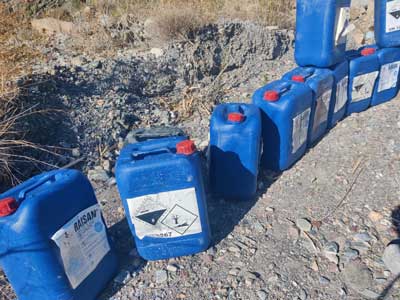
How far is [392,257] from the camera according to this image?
1.63 metres

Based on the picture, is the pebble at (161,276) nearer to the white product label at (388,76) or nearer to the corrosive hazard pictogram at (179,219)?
the corrosive hazard pictogram at (179,219)

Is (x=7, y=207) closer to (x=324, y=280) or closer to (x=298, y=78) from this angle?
(x=324, y=280)

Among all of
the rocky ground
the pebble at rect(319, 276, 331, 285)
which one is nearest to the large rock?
the rocky ground

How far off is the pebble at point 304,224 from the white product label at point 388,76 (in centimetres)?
167

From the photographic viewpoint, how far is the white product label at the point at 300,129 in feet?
7.25

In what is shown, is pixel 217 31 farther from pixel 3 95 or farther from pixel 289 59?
pixel 3 95

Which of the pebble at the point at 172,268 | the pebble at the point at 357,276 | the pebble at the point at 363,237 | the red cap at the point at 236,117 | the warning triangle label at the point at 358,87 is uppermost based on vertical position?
the red cap at the point at 236,117

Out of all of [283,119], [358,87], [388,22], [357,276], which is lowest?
[357,276]

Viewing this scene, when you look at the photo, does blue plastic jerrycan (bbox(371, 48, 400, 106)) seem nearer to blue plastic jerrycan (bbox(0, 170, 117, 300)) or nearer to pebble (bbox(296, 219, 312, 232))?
pebble (bbox(296, 219, 312, 232))

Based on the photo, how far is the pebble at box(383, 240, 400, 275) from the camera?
→ 5.30 ft

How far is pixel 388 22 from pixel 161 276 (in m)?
2.70

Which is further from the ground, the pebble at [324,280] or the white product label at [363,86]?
the white product label at [363,86]

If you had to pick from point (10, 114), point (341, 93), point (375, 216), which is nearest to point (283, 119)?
point (375, 216)

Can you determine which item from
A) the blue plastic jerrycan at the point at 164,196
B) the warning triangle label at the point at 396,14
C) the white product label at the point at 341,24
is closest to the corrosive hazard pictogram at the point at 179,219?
the blue plastic jerrycan at the point at 164,196
